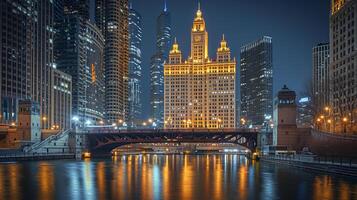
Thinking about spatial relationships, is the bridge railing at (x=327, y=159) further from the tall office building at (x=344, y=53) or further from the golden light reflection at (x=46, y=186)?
the tall office building at (x=344, y=53)

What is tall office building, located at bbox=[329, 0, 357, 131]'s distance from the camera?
15575 centimetres

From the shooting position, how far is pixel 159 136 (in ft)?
504

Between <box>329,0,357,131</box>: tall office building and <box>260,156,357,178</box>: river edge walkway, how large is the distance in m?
54.4

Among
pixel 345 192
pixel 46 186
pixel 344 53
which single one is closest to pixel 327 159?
pixel 345 192

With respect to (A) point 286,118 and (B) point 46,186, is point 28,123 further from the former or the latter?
(B) point 46,186

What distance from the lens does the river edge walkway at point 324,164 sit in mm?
68750

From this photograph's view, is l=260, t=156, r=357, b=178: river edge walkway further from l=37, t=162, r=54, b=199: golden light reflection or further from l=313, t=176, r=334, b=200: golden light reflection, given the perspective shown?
l=37, t=162, r=54, b=199: golden light reflection

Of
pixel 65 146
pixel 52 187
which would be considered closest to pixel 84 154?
pixel 65 146

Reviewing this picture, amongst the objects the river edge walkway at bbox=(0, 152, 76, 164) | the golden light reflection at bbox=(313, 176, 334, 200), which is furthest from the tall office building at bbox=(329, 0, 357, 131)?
the golden light reflection at bbox=(313, 176, 334, 200)

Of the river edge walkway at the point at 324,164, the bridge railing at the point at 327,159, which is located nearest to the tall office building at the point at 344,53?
the river edge walkway at the point at 324,164

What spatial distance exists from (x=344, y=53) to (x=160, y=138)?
71.9 meters

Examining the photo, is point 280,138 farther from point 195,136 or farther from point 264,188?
point 264,188

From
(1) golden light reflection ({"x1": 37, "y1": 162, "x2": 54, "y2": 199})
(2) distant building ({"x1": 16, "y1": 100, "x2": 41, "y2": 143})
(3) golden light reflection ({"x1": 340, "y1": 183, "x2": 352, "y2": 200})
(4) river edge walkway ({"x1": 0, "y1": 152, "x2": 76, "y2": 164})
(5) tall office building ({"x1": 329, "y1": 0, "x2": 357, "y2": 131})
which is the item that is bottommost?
(4) river edge walkway ({"x1": 0, "y1": 152, "x2": 76, "y2": 164})

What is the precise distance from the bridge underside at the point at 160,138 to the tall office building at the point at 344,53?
31445 mm
